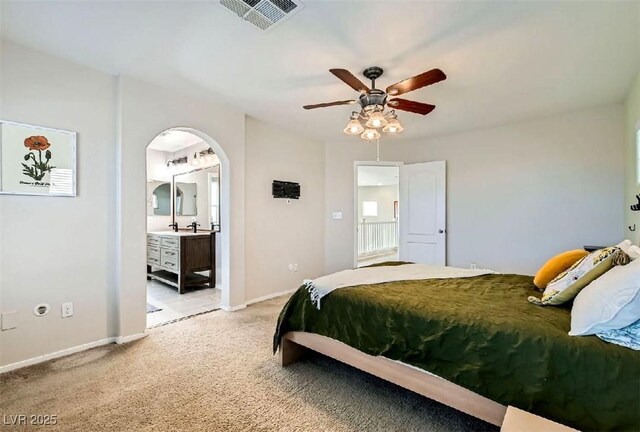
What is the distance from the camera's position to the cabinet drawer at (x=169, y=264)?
4629 mm

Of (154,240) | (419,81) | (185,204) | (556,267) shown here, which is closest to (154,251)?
(154,240)

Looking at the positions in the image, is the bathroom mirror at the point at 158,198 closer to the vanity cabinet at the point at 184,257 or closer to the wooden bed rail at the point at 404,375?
the vanity cabinet at the point at 184,257

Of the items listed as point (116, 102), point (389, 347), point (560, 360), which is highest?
point (116, 102)

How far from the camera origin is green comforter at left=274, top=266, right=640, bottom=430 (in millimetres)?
Answer: 1223

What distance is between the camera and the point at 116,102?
2.85 m

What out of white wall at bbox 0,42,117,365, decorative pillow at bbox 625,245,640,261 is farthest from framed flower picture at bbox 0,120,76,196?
decorative pillow at bbox 625,245,640,261

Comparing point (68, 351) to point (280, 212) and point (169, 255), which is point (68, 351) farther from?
point (280, 212)

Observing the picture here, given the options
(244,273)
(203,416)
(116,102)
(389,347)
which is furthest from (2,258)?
(389,347)

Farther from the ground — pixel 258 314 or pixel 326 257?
pixel 326 257

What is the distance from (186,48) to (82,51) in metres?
0.86

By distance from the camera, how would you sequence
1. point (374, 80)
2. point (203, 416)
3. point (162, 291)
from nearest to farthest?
point (203, 416) < point (374, 80) < point (162, 291)

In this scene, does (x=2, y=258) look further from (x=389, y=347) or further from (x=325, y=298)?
(x=389, y=347)

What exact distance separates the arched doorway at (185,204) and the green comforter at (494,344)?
8.45ft

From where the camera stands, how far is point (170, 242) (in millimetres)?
4738
